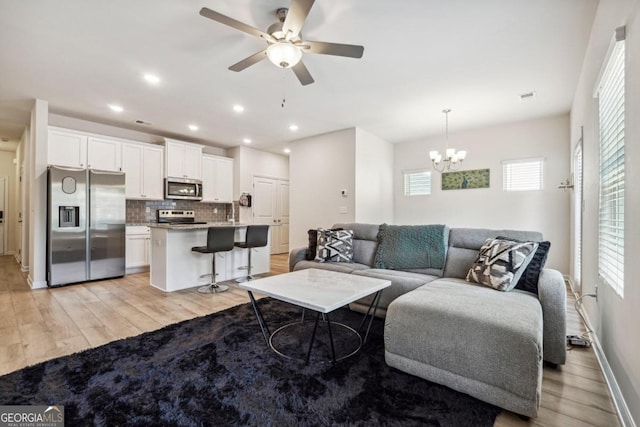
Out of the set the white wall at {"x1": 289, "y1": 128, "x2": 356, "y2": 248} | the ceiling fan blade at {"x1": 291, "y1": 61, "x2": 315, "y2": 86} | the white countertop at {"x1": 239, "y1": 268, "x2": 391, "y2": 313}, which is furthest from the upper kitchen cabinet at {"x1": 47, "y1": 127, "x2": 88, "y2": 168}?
the white countertop at {"x1": 239, "y1": 268, "x2": 391, "y2": 313}

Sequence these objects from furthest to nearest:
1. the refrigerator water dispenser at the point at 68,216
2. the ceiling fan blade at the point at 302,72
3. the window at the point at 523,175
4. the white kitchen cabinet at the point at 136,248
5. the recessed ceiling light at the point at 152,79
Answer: the white kitchen cabinet at the point at 136,248 → the window at the point at 523,175 → the refrigerator water dispenser at the point at 68,216 → the recessed ceiling light at the point at 152,79 → the ceiling fan blade at the point at 302,72

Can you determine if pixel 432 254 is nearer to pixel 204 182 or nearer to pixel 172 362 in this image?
pixel 172 362

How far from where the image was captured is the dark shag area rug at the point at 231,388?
150cm

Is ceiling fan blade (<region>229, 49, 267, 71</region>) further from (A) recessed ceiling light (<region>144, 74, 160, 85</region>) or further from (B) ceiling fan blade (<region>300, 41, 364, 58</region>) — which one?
(A) recessed ceiling light (<region>144, 74, 160, 85</region>)

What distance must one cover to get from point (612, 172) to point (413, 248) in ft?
5.51

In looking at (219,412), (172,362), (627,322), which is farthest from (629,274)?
(172,362)

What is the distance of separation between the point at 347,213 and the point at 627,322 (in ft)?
13.4

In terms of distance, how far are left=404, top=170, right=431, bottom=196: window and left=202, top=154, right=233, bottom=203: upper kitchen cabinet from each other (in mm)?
4043

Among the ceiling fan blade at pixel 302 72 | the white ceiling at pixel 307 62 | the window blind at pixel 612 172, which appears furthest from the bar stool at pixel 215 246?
the window blind at pixel 612 172

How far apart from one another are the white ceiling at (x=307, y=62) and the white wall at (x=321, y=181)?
2.01ft

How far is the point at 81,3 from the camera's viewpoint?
7.29ft

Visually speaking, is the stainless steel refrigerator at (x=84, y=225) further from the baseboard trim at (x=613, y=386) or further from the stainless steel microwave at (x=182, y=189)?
the baseboard trim at (x=613, y=386)

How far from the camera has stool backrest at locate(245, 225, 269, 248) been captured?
4312mm

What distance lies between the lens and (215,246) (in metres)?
3.88
